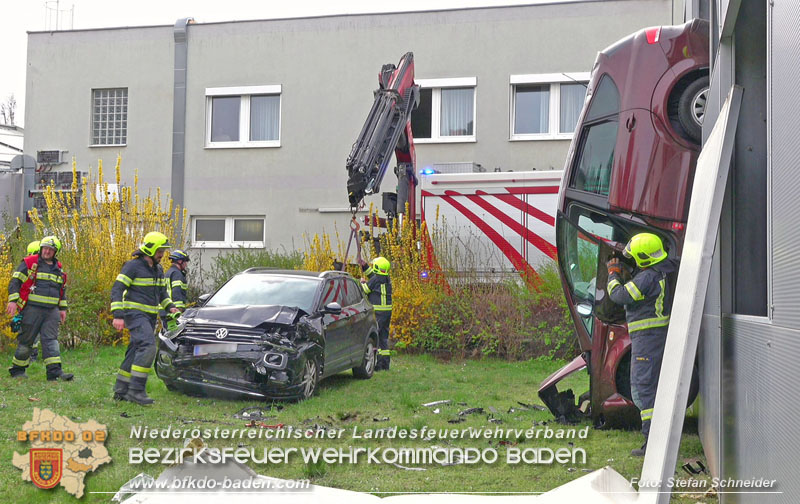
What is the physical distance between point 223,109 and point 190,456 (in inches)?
694

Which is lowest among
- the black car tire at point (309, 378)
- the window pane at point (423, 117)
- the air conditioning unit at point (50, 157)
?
Result: the black car tire at point (309, 378)

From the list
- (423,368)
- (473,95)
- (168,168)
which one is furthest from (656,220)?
(168,168)

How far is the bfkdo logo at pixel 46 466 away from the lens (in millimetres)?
5664

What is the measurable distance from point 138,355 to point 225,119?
45.6 ft

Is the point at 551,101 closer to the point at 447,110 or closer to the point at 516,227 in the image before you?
the point at 447,110

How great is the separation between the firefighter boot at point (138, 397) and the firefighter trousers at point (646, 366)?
5.32 metres

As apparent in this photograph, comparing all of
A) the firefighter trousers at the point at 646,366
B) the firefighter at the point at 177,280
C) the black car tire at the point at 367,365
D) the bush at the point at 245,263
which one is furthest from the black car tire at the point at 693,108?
the bush at the point at 245,263

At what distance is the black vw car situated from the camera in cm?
919

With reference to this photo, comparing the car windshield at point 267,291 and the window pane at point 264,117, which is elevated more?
the window pane at point 264,117

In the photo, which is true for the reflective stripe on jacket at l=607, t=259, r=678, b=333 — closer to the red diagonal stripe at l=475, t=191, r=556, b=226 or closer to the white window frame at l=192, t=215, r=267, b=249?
the red diagonal stripe at l=475, t=191, r=556, b=226

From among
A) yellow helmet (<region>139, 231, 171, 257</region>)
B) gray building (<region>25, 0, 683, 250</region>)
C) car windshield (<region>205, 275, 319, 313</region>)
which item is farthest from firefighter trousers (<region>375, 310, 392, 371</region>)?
gray building (<region>25, 0, 683, 250</region>)

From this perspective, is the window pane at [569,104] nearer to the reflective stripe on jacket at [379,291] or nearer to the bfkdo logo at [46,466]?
the reflective stripe on jacket at [379,291]

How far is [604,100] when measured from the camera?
25.2 ft

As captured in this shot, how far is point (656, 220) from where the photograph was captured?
7152 mm
